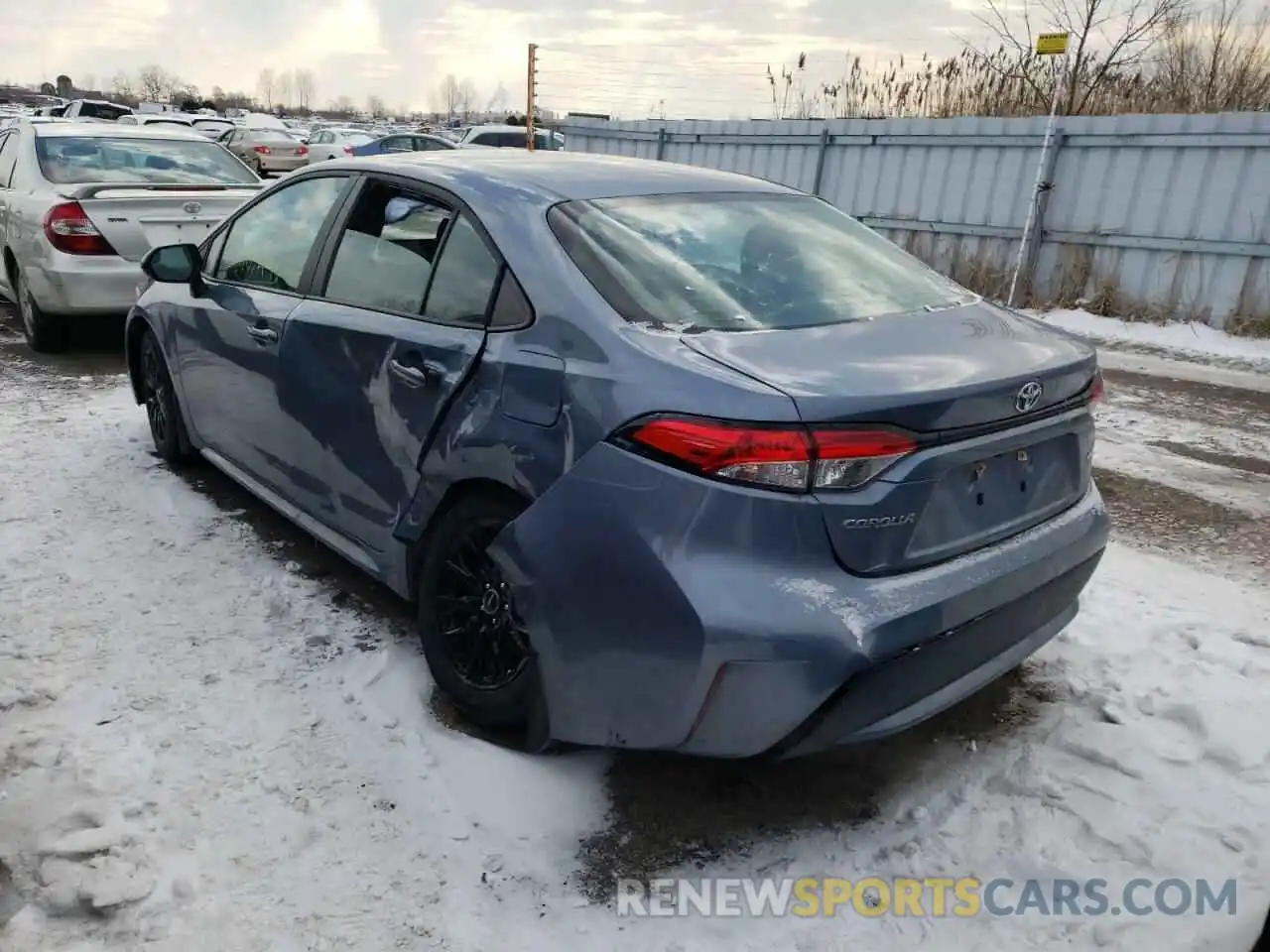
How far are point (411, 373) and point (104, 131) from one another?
21.3ft

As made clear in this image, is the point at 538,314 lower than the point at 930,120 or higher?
lower

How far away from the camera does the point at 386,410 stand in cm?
291

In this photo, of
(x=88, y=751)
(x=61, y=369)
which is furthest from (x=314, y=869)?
(x=61, y=369)

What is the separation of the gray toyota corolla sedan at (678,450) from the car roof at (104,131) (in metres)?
5.46

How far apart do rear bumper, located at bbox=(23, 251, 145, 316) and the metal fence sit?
26.5 ft

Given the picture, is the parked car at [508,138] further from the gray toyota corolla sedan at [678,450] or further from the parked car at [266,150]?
the gray toyota corolla sedan at [678,450]

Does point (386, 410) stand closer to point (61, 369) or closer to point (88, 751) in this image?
point (88, 751)

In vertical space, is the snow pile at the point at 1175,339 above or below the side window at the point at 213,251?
below

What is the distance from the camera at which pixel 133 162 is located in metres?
7.41

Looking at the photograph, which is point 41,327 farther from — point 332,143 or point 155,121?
point 332,143

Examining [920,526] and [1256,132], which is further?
[1256,132]

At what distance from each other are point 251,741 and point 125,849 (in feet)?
1.56

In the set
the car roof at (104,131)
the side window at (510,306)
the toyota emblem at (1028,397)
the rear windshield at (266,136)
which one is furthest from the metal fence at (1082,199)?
the rear windshield at (266,136)

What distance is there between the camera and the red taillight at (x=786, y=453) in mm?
2002
